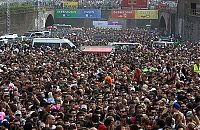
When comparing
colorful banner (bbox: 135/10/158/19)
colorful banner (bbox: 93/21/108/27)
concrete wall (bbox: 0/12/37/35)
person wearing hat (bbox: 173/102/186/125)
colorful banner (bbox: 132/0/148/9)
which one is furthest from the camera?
colorful banner (bbox: 93/21/108/27)

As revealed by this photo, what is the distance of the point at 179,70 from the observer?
25.7m

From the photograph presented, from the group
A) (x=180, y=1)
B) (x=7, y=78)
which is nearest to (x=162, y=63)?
(x=7, y=78)

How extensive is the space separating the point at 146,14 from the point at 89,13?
665 cm

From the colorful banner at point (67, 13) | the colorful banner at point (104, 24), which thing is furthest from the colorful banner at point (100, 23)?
the colorful banner at point (67, 13)

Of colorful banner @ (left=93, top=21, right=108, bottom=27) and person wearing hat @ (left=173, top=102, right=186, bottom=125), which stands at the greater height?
person wearing hat @ (left=173, top=102, right=186, bottom=125)

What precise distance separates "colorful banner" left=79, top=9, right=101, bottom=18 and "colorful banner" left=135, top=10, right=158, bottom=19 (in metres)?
5.77

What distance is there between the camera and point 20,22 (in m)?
64.9

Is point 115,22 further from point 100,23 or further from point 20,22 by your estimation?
point 20,22

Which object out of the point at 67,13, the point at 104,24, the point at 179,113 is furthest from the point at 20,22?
the point at 179,113

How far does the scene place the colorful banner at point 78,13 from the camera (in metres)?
76.2

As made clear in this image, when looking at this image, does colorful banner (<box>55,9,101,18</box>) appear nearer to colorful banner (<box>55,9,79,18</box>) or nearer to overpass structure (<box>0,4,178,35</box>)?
colorful banner (<box>55,9,79,18</box>)

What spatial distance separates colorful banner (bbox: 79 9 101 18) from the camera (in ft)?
252

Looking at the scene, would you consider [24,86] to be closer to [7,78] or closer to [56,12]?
[7,78]

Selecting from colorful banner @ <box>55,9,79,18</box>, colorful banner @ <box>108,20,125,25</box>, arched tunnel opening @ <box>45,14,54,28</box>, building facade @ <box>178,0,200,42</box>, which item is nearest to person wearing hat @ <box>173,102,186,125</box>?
building facade @ <box>178,0,200,42</box>
